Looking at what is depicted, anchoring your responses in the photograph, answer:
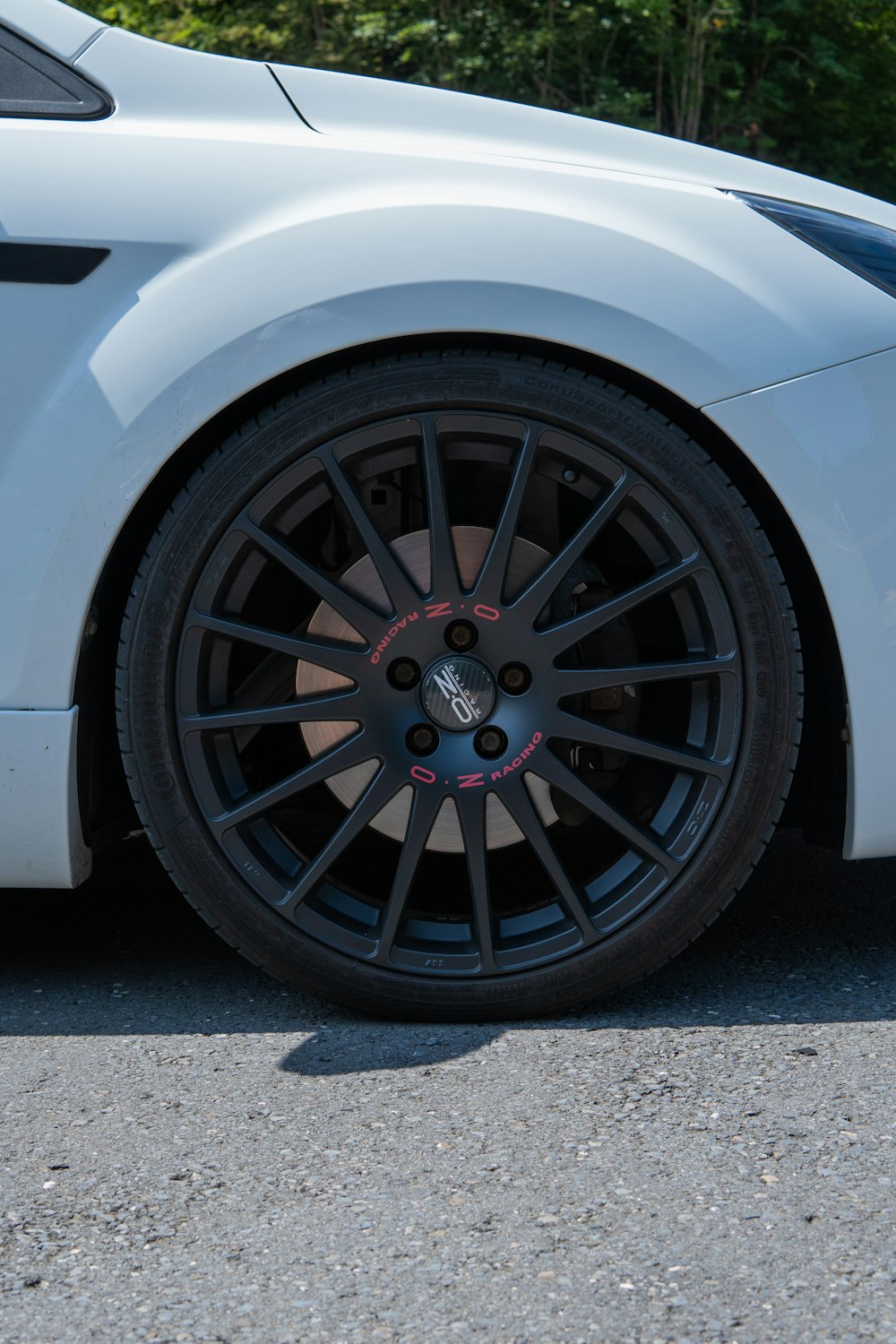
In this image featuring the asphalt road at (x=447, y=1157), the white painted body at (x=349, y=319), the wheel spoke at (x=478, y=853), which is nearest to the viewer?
the asphalt road at (x=447, y=1157)

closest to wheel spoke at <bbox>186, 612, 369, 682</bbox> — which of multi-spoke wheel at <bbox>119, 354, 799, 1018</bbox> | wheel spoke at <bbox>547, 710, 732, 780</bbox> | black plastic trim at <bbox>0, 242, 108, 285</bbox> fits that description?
multi-spoke wheel at <bbox>119, 354, 799, 1018</bbox>

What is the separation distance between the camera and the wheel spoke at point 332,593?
80.4 inches

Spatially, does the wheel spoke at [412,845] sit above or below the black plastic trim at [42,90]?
below

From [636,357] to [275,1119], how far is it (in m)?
1.19

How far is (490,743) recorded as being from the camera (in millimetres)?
2064

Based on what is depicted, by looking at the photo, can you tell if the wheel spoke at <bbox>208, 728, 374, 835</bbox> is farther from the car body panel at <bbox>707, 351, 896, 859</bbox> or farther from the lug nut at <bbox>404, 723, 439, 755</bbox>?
the car body panel at <bbox>707, 351, 896, 859</bbox>

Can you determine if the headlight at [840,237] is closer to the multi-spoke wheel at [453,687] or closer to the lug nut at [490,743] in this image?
the multi-spoke wheel at [453,687]

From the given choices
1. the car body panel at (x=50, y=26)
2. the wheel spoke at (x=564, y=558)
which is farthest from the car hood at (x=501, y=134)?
the wheel spoke at (x=564, y=558)

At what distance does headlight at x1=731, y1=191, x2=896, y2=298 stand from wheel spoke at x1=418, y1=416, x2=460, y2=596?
2.10ft

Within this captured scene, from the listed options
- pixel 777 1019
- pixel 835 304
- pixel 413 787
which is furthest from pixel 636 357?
pixel 777 1019

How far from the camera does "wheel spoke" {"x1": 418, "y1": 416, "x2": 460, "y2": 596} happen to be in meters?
2.04

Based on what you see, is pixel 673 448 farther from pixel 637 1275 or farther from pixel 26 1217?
pixel 26 1217

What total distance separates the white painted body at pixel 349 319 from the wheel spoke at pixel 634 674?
7.7 inches

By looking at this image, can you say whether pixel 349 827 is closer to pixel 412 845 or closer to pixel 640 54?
pixel 412 845
